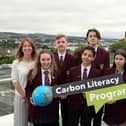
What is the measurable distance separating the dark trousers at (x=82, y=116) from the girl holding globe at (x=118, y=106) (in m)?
0.22

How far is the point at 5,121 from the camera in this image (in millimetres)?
5566

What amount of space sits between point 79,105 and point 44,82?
1.77 feet

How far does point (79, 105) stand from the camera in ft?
13.6

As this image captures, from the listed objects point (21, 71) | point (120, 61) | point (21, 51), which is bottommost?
point (21, 71)

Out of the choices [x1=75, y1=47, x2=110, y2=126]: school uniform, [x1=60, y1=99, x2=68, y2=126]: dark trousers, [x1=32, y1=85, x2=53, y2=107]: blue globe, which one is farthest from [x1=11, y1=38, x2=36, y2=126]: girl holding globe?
[x1=75, y1=47, x2=110, y2=126]: school uniform

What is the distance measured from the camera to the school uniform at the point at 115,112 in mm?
4016

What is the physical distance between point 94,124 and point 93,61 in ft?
2.75

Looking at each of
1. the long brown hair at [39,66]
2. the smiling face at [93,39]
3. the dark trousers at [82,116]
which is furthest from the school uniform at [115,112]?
the long brown hair at [39,66]

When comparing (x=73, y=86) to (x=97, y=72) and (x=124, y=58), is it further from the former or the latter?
(x=124, y=58)

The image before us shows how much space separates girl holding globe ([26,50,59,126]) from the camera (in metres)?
4.02

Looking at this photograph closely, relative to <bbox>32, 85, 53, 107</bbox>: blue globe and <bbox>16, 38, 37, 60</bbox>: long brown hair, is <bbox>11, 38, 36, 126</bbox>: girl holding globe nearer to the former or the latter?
<bbox>16, 38, 37, 60</bbox>: long brown hair

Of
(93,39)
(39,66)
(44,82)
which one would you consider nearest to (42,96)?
(44,82)

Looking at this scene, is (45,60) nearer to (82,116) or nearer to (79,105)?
(79,105)

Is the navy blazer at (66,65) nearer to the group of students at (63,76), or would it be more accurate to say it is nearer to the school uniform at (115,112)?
the group of students at (63,76)
